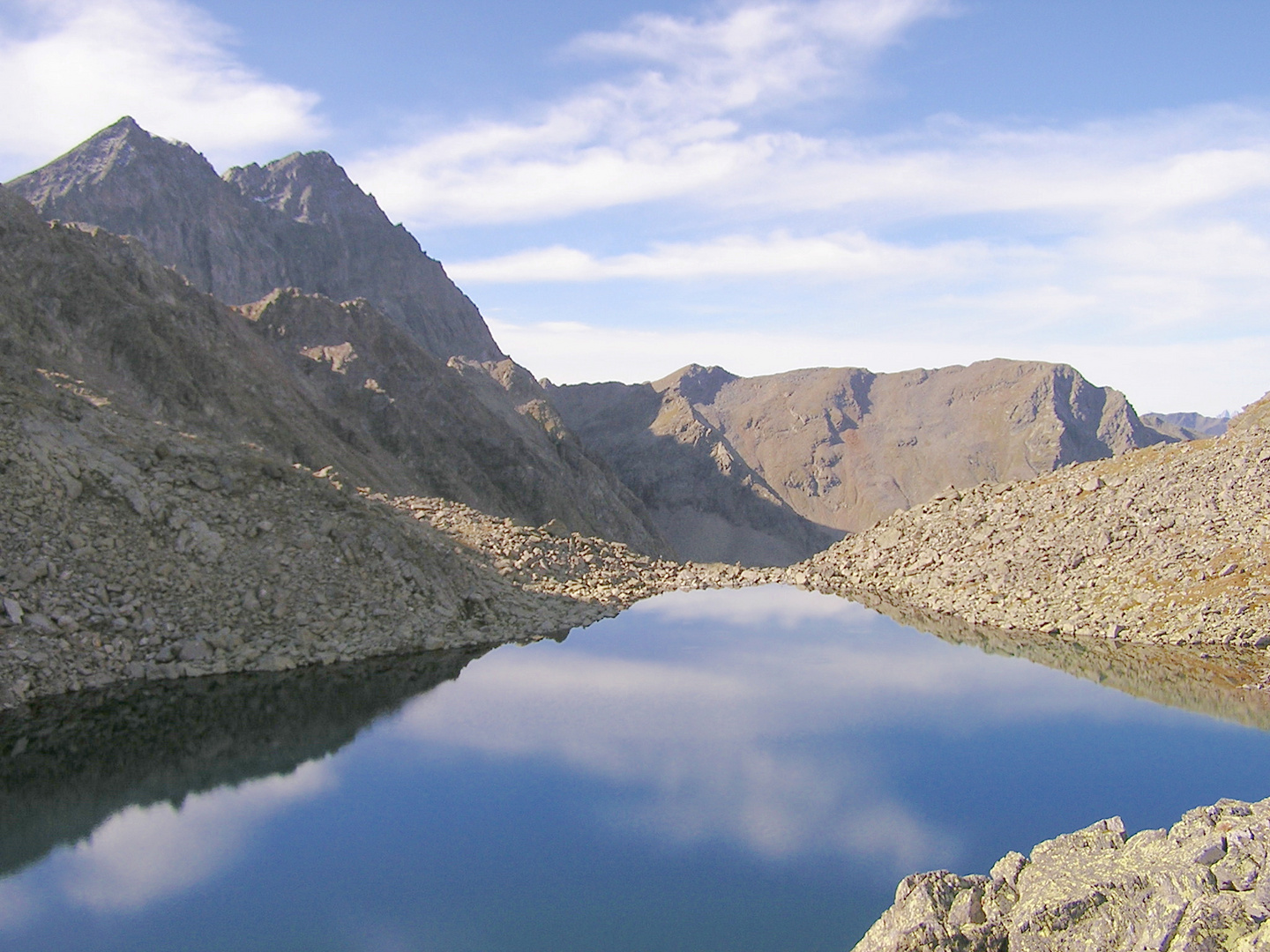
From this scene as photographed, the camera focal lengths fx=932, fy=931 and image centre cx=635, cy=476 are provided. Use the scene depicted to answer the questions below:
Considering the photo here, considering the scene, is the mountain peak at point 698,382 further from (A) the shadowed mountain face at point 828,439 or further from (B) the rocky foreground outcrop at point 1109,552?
(B) the rocky foreground outcrop at point 1109,552

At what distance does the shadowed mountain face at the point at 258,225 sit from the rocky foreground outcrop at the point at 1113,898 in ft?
334

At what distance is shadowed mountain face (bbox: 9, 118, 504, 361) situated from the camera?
9969 centimetres

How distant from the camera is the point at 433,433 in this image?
2458 inches

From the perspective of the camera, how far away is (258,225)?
390ft

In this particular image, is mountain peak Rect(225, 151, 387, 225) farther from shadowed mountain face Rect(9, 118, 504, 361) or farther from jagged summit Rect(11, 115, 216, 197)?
jagged summit Rect(11, 115, 216, 197)

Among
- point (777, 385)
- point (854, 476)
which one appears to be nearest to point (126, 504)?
point (854, 476)

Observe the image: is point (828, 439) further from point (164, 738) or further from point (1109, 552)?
point (164, 738)

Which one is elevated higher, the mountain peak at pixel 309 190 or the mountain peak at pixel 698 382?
the mountain peak at pixel 309 190

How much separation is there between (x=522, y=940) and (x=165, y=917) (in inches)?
191

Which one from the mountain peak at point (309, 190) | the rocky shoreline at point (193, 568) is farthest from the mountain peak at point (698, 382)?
the rocky shoreline at point (193, 568)

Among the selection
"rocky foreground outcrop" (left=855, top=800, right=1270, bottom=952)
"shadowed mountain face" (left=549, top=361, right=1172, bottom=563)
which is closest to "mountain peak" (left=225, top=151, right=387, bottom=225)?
"shadowed mountain face" (left=549, top=361, right=1172, bottom=563)

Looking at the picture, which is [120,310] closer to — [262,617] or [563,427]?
[262,617]

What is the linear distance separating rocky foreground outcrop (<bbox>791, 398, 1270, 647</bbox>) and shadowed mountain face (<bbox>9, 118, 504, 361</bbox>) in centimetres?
8496

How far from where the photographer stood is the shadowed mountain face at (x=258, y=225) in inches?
3925
